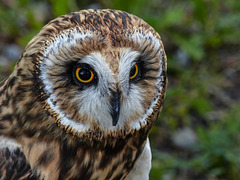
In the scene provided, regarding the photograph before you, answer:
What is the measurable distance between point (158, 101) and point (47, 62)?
454mm

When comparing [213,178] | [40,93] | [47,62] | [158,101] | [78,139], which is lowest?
[213,178]

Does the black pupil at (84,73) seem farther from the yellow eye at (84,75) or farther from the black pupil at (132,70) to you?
the black pupil at (132,70)

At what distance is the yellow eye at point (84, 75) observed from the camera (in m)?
1.39

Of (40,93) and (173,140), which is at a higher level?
(40,93)

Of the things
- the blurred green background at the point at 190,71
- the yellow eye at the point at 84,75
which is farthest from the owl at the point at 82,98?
the blurred green background at the point at 190,71

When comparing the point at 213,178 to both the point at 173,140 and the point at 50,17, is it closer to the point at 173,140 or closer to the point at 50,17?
the point at 173,140

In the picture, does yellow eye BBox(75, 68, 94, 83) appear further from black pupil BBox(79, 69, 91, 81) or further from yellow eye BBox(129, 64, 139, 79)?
yellow eye BBox(129, 64, 139, 79)

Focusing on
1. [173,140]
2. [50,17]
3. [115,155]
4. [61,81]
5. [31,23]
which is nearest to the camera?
[61,81]

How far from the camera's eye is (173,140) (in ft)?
9.71

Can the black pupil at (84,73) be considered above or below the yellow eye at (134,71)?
above

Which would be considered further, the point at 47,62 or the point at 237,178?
the point at 237,178

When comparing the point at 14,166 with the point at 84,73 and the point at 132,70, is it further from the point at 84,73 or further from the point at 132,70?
the point at 132,70

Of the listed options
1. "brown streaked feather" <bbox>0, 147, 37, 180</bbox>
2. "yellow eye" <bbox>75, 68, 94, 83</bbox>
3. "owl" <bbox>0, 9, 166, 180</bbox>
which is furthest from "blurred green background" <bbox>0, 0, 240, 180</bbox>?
"yellow eye" <bbox>75, 68, 94, 83</bbox>

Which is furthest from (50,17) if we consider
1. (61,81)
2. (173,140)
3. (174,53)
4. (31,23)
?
(61,81)
